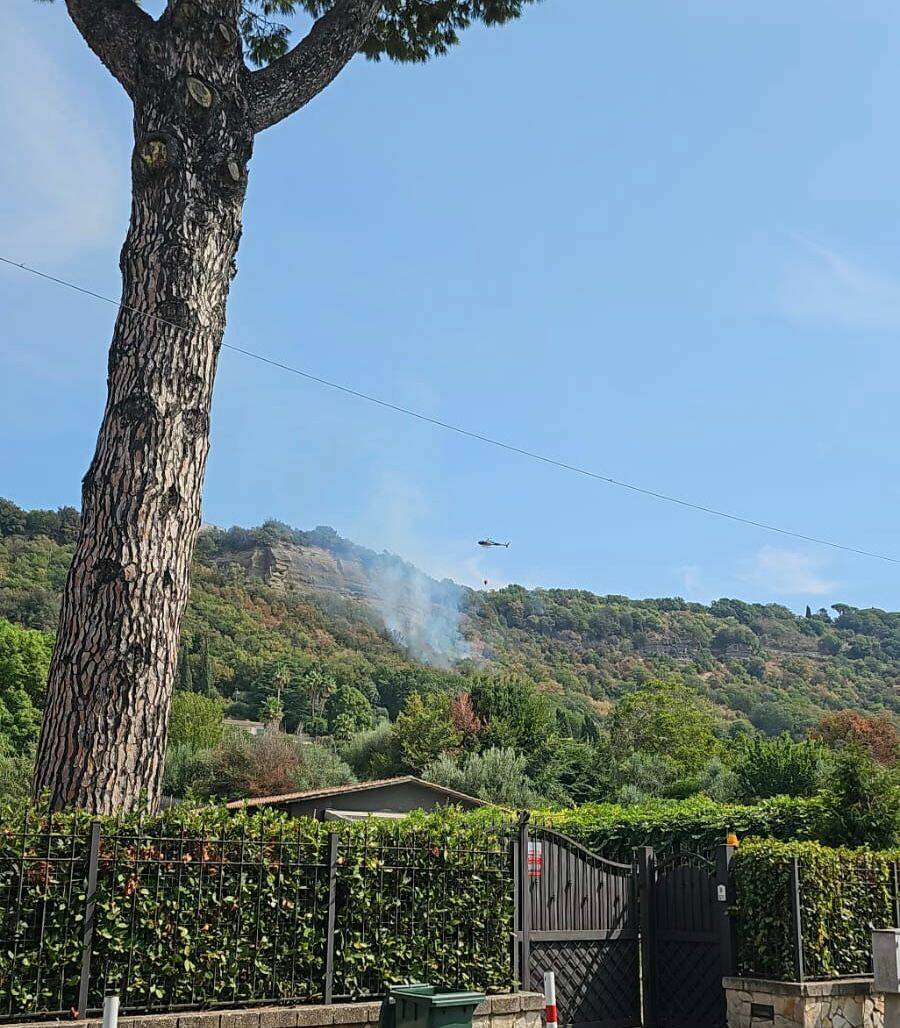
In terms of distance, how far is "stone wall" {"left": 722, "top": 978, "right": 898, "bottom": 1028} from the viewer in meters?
9.78

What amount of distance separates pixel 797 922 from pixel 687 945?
1362 mm

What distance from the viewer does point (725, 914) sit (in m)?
10.5

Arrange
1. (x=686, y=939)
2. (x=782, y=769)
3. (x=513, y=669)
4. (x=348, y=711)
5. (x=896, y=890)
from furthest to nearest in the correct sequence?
(x=513, y=669) → (x=348, y=711) → (x=782, y=769) → (x=896, y=890) → (x=686, y=939)

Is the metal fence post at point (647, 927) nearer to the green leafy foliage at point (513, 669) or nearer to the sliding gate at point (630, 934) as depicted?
the sliding gate at point (630, 934)

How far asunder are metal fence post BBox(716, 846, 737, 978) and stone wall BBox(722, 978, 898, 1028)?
0.18 m

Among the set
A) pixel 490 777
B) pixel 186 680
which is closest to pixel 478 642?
pixel 186 680

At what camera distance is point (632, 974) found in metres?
11.0

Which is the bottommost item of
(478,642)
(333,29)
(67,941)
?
(67,941)

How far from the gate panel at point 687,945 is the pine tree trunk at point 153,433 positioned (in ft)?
20.2

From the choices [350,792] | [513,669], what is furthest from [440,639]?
[350,792]

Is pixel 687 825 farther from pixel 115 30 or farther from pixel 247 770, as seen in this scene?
pixel 247 770

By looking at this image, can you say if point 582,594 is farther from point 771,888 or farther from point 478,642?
point 771,888

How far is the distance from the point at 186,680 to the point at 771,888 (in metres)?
65.1

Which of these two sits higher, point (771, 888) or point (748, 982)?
point (771, 888)
